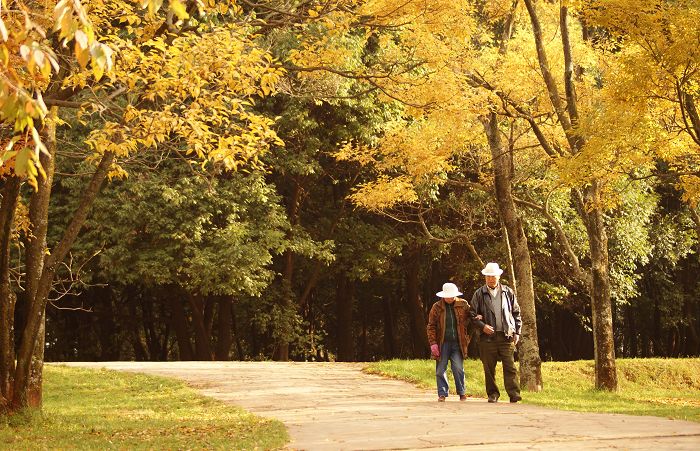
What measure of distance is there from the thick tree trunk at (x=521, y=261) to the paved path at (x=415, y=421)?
307 centimetres

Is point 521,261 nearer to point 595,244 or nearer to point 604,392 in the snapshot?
point 595,244

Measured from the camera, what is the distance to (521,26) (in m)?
22.6

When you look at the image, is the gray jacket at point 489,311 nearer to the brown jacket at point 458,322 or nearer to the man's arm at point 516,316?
the man's arm at point 516,316

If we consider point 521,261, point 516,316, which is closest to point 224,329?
point 521,261

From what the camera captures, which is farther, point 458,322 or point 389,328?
point 389,328

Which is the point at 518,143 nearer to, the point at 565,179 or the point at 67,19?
the point at 565,179

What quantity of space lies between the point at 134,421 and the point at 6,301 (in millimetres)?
2330

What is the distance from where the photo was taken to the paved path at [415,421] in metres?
9.11

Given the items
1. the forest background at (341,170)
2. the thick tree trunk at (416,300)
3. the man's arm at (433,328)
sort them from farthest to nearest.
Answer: the thick tree trunk at (416,300)
the man's arm at (433,328)
the forest background at (341,170)

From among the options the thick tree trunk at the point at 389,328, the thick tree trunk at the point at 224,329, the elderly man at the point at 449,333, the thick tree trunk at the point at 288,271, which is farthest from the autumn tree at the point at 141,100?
the thick tree trunk at the point at 389,328

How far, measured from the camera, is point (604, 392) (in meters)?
19.4

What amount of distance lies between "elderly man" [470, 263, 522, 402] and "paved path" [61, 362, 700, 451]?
0.61 m

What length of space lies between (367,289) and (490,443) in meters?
30.1

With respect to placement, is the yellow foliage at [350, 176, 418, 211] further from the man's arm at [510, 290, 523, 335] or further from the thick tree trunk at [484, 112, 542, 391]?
the man's arm at [510, 290, 523, 335]
